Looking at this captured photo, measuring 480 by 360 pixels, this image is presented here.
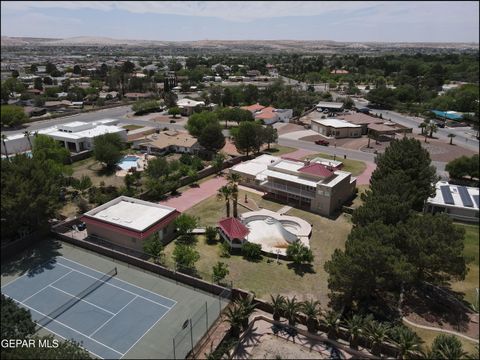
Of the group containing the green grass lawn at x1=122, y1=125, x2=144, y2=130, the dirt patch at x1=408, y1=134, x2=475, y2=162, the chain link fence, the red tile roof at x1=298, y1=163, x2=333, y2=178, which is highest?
the dirt patch at x1=408, y1=134, x2=475, y2=162

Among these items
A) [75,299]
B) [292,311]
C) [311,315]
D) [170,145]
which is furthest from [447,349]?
[170,145]

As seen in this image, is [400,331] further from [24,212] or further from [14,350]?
[24,212]

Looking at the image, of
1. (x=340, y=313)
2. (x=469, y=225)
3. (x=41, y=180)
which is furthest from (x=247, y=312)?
(x=41, y=180)

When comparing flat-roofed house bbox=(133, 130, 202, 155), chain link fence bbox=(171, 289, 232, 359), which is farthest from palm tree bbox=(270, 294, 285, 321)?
flat-roofed house bbox=(133, 130, 202, 155)

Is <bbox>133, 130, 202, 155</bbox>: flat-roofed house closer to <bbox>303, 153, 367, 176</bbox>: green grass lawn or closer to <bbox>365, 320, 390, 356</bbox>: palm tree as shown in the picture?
<bbox>303, 153, 367, 176</bbox>: green grass lawn

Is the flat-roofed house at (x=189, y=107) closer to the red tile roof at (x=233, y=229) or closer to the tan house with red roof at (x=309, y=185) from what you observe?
the tan house with red roof at (x=309, y=185)

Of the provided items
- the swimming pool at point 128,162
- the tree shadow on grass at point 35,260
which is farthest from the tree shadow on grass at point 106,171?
the tree shadow on grass at point 35,260
